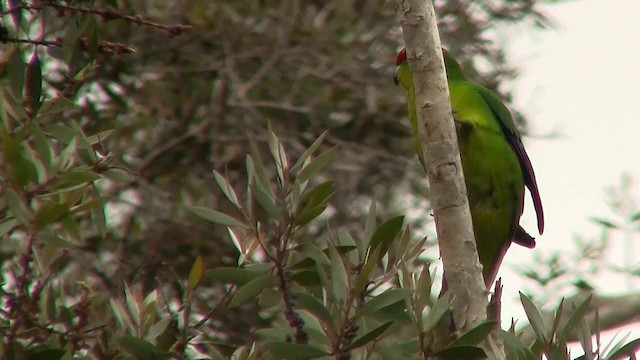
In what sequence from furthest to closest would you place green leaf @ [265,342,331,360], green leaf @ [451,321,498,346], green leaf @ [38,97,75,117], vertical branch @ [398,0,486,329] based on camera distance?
vertical branch @ [398,0,486,329], green leaf @ [38,97,75,117], green leaf @ [451,321,498,346], green leaf @ [265,342,331,360]

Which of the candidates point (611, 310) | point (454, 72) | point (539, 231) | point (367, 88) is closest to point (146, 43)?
point (367, 88)

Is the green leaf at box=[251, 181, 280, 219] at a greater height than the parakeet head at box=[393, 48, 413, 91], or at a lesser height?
greater

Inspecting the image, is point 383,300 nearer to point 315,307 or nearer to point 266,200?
point 315,307

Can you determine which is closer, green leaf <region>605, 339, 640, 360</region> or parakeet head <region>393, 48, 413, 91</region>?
green leaf <region>605, 339, 640, 360</region>

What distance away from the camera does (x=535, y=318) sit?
8.07ft

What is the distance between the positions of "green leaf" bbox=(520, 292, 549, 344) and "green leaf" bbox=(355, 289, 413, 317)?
0.32 meters

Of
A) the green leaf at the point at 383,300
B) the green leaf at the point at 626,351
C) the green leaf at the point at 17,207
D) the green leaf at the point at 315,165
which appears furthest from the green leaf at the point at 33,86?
the green leaf at the point at 626,351

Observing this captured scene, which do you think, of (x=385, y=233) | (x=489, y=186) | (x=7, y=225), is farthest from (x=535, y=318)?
(x=489, y=186)

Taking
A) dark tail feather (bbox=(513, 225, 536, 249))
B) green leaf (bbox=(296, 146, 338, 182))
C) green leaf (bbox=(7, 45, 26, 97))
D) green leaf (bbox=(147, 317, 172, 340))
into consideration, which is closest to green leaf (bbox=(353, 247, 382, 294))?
green leaf (bbox=(296, 146, 338, 182))

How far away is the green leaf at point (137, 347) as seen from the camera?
2324 mm

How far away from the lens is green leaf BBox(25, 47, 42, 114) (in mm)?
2686

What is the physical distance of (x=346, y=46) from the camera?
19.8ft

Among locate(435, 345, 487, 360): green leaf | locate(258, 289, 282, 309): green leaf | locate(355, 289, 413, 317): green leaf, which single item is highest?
locate(355, 289, 413, 317): green leaf

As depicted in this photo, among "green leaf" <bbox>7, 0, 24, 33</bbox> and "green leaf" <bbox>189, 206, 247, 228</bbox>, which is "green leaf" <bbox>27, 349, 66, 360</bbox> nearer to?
"green leaf" <bbox>189, 206, 247, 228</bbox>
